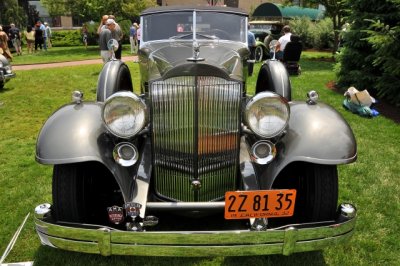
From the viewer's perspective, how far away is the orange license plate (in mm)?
2398

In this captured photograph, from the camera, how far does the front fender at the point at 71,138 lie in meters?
2.55

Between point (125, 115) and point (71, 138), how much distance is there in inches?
16.6

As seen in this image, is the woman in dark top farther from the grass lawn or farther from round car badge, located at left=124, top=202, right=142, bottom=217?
round car badge, located at left=124, top=202, right=142, bottom=217

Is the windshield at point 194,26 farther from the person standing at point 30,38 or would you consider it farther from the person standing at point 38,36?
the person standing at point 38,36

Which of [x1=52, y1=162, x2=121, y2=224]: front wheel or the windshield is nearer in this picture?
[x1=52, y1=162, x2=121, y2=224]: front wheel

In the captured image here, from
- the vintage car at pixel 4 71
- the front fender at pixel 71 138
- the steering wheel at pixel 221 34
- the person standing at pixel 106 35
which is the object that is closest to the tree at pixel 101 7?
the person standing at pixel 106 35

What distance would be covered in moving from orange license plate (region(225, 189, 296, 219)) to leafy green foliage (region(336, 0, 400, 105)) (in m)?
5.58

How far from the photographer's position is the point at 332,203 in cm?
274

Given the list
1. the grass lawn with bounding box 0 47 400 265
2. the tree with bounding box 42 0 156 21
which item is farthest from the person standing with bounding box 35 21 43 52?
the grass lawn with bounding box 0 47 400 265

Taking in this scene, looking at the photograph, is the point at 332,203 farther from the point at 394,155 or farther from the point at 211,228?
the point at 394,155

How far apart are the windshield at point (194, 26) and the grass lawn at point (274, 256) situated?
211cm

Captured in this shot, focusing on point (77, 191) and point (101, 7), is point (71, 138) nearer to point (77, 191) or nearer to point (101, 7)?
point (77, 191)

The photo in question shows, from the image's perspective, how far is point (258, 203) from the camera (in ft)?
7.93

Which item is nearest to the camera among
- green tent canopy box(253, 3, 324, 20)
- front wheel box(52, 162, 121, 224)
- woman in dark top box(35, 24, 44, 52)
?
front wheel box(52, 162, 121, 224)
